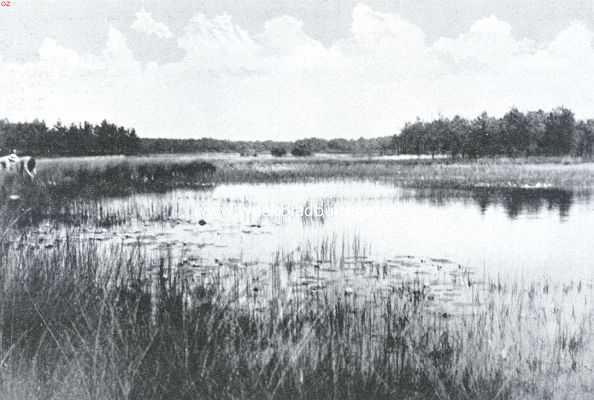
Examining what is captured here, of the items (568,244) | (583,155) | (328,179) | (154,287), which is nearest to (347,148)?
(583,155)

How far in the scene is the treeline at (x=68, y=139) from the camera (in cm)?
1523

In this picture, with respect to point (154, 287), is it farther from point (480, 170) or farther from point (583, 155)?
point (583, 155)

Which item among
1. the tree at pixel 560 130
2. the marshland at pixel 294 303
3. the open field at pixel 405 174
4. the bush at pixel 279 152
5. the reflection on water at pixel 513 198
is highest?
the tree at pixel 560 130

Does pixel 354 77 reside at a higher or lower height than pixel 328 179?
higher

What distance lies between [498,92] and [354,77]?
12.4ft

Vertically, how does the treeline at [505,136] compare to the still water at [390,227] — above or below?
above

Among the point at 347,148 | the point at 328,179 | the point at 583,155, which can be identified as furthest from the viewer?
the point at 347,148

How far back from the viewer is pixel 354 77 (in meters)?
11.6

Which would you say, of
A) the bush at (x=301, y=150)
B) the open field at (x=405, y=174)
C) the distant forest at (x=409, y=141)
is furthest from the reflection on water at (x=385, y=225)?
the bush at (x=301, y=150)

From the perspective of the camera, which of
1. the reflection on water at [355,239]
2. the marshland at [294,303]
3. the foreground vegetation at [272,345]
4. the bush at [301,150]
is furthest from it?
the bush at [301,150]

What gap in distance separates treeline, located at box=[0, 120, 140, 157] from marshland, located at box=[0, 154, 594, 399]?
2169 millimetres

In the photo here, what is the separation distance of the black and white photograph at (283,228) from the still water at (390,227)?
0.30 feet

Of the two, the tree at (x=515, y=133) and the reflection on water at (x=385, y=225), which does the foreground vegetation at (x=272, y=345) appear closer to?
the reflection on water at (x=385, y=225)

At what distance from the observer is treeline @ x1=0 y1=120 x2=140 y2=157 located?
600 inches
